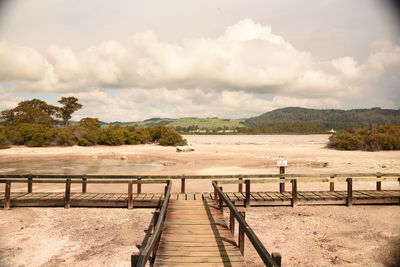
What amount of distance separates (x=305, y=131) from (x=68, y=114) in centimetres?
15567

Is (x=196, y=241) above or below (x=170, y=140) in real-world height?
below

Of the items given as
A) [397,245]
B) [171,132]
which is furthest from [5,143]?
[397,245]

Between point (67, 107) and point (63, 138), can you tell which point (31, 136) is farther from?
point (67, 107)

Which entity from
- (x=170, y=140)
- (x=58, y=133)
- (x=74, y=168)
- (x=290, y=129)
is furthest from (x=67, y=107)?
(x=290, y=129)

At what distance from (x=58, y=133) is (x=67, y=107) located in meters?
28.1

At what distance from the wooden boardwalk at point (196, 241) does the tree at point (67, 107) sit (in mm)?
71930

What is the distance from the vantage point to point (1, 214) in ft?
31.7

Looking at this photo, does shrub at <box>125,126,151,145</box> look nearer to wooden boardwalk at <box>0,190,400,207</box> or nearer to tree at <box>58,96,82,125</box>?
tree at <box>58,96,82,125</box>

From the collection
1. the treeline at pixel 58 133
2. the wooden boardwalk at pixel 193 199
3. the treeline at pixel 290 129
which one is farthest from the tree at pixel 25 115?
the treeline at pixel 290 129

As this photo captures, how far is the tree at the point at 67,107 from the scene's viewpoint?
69.9 metres

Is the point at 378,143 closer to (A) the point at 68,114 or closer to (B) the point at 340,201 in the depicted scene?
(B) the point at 340,201

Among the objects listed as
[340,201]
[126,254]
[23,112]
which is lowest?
[126,254]

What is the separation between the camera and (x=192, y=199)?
992cm

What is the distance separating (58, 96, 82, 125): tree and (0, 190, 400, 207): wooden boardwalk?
66.1 meters
